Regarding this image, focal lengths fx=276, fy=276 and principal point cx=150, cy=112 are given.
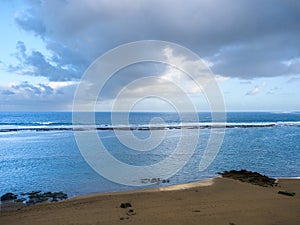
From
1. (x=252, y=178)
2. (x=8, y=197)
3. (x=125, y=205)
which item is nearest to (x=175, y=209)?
(x=125, y=205)

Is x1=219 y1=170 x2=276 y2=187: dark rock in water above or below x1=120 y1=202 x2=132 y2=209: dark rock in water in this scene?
below

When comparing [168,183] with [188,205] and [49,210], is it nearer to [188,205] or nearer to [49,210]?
[188,205]

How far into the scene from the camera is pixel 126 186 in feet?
46.6

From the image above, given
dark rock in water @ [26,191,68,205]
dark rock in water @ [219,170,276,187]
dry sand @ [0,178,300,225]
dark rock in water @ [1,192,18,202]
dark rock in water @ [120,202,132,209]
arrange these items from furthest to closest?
dark rock in water @ [219,170,276,187], dark rock in water @ [1,192,18,202], dark rock in water @ [26,191,68,205], dark rock in water @ [120,202,132,209], dry sand @ [0,178,300,225]

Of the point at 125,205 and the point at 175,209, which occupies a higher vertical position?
the point at 125,205

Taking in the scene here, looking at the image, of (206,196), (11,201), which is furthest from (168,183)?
(11,201)

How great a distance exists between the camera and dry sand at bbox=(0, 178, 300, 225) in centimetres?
864

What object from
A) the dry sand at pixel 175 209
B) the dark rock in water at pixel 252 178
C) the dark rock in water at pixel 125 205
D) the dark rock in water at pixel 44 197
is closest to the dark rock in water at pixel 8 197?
the dark rock in water at pixel 44 197

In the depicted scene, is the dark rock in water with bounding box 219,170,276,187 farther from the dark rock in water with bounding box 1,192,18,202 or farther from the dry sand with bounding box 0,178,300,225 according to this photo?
the dark rock in water with bounding box 1,192,18,202

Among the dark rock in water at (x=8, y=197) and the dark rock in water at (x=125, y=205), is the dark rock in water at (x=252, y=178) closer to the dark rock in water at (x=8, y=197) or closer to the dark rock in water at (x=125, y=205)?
the dark rock in water at (x=125, y=205)

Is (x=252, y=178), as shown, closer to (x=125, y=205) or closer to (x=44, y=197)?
(x=125, y=205)

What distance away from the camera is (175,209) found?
9719 millimetres

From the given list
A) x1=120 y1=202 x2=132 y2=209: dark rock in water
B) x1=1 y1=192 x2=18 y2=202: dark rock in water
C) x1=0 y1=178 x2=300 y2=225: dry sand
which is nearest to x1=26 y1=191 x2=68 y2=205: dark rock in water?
x1=1 y1=192 x2=18 y2=202: dark rock in water

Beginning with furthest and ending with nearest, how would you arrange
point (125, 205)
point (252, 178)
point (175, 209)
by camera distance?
1. point (252, 178)
2. point (125, 205)
3. point (175, 209)
